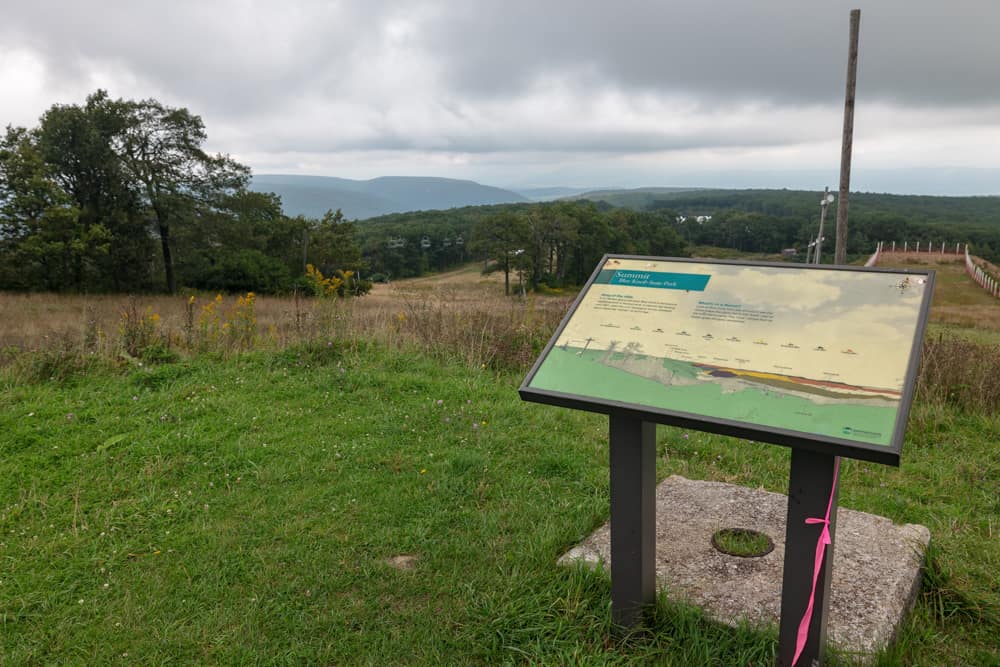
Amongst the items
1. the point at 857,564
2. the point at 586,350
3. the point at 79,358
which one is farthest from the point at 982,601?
the point at 79,358

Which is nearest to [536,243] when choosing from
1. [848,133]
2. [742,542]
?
[848,133]

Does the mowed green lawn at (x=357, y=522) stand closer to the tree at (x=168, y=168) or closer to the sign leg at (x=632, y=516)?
the sign leg at (x=632, y=516)

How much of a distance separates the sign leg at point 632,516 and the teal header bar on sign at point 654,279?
579 mm

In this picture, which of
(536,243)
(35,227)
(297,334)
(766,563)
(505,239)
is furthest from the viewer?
(505,239)

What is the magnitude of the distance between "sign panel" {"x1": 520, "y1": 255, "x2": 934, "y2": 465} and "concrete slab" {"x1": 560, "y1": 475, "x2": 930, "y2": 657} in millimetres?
1121

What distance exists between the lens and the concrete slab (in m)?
2.67

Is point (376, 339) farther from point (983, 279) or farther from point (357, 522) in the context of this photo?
point (983, 279)

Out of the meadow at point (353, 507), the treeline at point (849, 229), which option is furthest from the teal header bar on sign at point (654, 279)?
the treeline at point (849, 229)

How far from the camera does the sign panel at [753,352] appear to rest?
1921mm

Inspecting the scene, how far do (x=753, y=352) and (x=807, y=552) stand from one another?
667mm

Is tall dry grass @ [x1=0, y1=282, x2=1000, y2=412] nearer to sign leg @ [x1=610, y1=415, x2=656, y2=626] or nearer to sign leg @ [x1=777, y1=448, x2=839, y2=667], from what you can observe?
sign leg @ [x1=610, y1=415, x2=656, y2=626]

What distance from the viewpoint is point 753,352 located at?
221cm

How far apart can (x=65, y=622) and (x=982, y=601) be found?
410cm

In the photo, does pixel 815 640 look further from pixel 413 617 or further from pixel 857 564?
pixel 413 617
